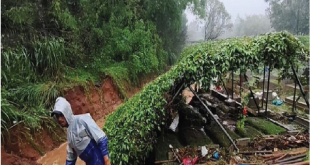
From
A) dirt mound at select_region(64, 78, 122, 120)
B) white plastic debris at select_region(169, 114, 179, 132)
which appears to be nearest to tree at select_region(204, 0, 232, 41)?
dirt mound at select_region(64, 78, 122, 120)

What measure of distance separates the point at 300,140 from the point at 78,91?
228 inches

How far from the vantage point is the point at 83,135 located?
2.55 meters

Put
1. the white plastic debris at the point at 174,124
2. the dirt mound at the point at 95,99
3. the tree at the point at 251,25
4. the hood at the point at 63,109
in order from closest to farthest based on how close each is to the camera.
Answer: the hood at the point at 63,109, the white plastic debris at the point at 174,124, the dirt mound at the point at 95,99, the tree at the point at 251,25

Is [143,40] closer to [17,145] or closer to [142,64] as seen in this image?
[142,64]

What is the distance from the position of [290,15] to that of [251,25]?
14243mm

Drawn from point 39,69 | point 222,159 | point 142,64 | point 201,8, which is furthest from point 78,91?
point 201,8

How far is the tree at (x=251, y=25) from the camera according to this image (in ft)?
105

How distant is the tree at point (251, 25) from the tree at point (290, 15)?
9.36m

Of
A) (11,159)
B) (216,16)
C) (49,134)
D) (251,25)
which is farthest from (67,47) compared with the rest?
(251,25)

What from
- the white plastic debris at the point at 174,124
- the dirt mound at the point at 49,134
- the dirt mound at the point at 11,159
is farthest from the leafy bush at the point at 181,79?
the dirt mound at the point at 49,134

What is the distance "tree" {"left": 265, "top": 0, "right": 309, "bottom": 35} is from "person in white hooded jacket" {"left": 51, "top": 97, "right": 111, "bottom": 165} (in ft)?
65.6

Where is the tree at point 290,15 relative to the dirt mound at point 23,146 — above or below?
above

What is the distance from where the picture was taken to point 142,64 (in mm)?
10609

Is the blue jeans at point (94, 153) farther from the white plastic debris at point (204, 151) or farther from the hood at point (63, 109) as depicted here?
the white plastic debris at point (204, 151)
